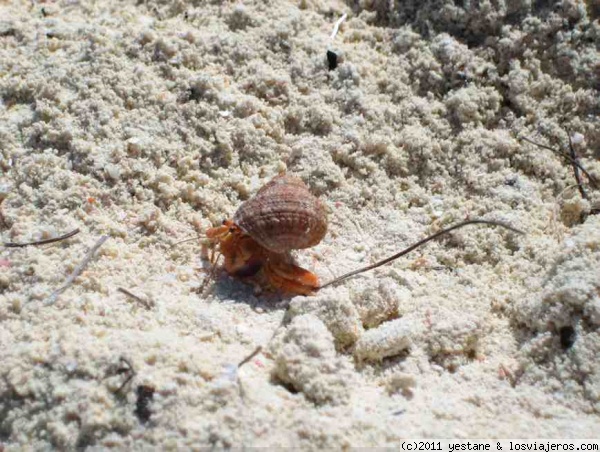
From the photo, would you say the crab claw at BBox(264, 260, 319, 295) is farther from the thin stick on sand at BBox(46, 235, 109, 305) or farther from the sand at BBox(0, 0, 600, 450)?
the thin stick on sand at BBox(46, 235, 109, 305)

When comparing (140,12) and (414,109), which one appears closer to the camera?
(414,109)

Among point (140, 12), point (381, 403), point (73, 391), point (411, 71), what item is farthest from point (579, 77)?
point (73, 391)

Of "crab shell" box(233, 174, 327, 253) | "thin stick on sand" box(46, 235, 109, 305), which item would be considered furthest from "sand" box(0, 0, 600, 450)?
"crab shell" box(233, 174, 327, 253)

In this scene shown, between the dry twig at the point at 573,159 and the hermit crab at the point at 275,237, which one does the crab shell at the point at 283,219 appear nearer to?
the hermit crab at the point at 275,237

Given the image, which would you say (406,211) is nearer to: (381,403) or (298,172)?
(298,172)

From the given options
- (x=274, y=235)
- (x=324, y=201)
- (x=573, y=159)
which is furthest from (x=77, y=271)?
(x=573, y=159)

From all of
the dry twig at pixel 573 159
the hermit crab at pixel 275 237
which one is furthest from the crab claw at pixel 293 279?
the dry twig at pixel 573 159

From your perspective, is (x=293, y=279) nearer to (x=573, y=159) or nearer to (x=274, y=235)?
(x=274, y=235)
